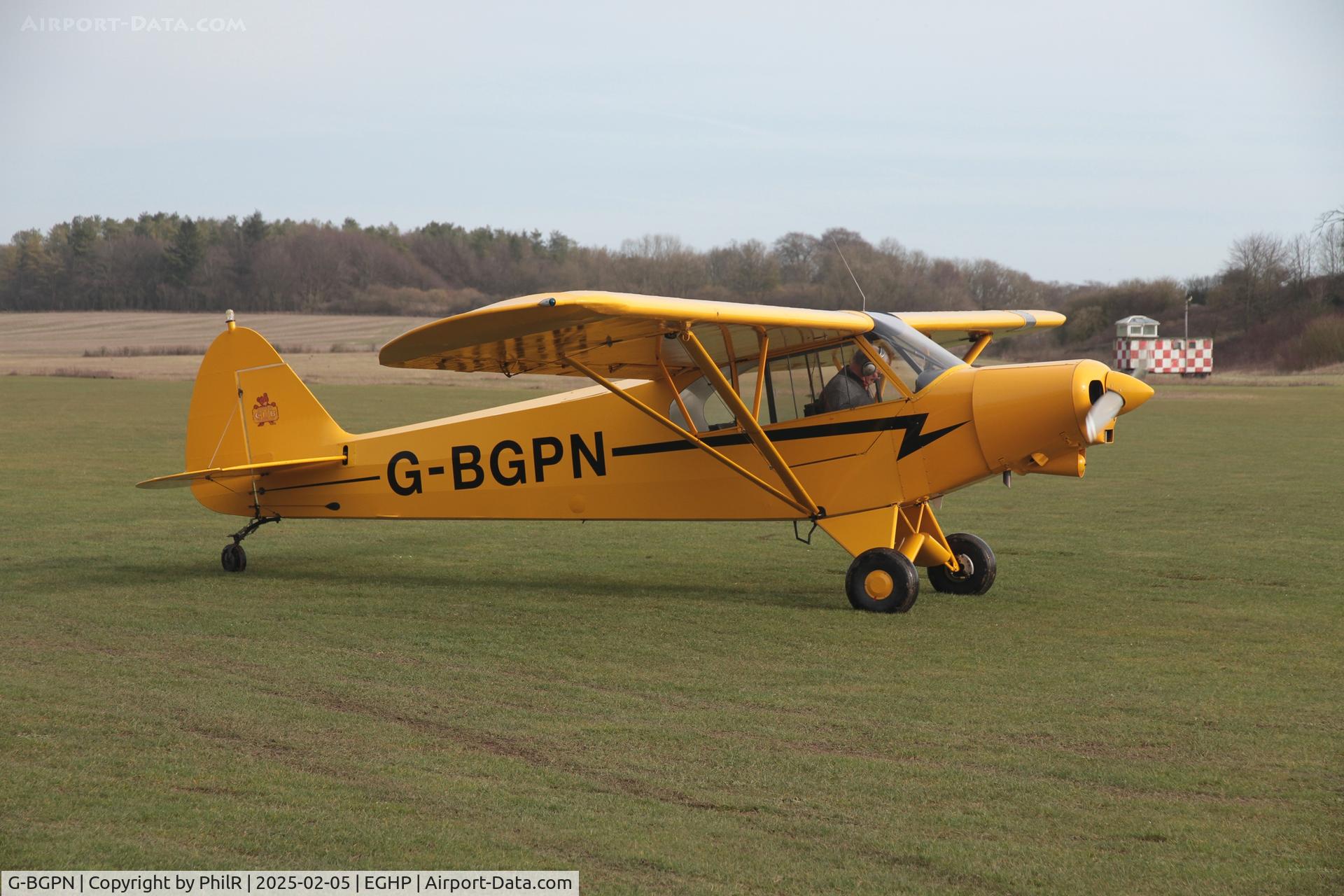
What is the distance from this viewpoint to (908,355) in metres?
9.13

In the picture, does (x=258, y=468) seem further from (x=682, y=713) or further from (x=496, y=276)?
(x=496, y=276)

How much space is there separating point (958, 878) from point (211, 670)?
4677 millimetres

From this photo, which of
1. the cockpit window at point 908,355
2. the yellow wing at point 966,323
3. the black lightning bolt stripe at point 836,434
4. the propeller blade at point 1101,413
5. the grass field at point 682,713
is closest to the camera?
the grass field at point 682,713

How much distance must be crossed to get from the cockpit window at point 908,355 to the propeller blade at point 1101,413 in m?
1.18

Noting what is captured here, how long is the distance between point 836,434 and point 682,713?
3670mm

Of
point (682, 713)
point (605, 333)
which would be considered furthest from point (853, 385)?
point (682, 713)

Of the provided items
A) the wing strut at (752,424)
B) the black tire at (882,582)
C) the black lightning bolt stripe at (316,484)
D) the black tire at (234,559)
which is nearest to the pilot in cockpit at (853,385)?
the wing strut at (752,424)

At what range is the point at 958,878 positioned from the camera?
403 cm

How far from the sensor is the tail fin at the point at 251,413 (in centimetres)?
1109

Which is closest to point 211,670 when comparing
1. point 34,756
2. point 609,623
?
point 34,756

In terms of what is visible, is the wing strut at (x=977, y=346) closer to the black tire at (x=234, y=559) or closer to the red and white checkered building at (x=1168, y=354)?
the black tire at (x=234, y=559)

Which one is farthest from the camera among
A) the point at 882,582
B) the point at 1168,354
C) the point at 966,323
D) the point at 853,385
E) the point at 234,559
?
the point at 1168,354

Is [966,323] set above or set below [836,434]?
above

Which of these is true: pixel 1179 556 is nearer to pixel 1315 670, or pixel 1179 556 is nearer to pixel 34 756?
pixel 1315 670
